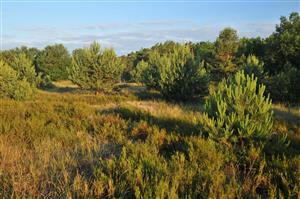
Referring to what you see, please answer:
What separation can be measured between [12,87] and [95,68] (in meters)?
7.18

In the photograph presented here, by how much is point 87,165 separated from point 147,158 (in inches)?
52.8

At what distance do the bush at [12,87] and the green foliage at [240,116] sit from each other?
53.1 ft

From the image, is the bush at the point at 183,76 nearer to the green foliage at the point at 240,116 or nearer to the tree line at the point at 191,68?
the tree line at the point at 191,68

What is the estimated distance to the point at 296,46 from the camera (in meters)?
23.3

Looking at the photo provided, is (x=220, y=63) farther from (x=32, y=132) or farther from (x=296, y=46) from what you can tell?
(x=32, y=132)

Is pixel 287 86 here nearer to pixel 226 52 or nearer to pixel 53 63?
pixel 226 52

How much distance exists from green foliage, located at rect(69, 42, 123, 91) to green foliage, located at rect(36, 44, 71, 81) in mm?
29564

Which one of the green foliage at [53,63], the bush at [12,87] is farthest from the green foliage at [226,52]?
the green foliage at [53,63]

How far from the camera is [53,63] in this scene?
54.1m

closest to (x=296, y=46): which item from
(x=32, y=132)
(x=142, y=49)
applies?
(x=32, y=132)

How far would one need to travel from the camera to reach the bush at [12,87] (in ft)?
63.3

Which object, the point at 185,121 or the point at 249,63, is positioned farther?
the point at 249,63

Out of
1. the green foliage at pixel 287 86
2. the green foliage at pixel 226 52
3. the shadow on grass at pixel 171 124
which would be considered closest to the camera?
the shadow on grass at pixel 171 124

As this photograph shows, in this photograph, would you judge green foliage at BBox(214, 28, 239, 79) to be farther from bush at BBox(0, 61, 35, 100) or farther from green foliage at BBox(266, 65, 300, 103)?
bush at BBox(0, 61, 35, 100)
